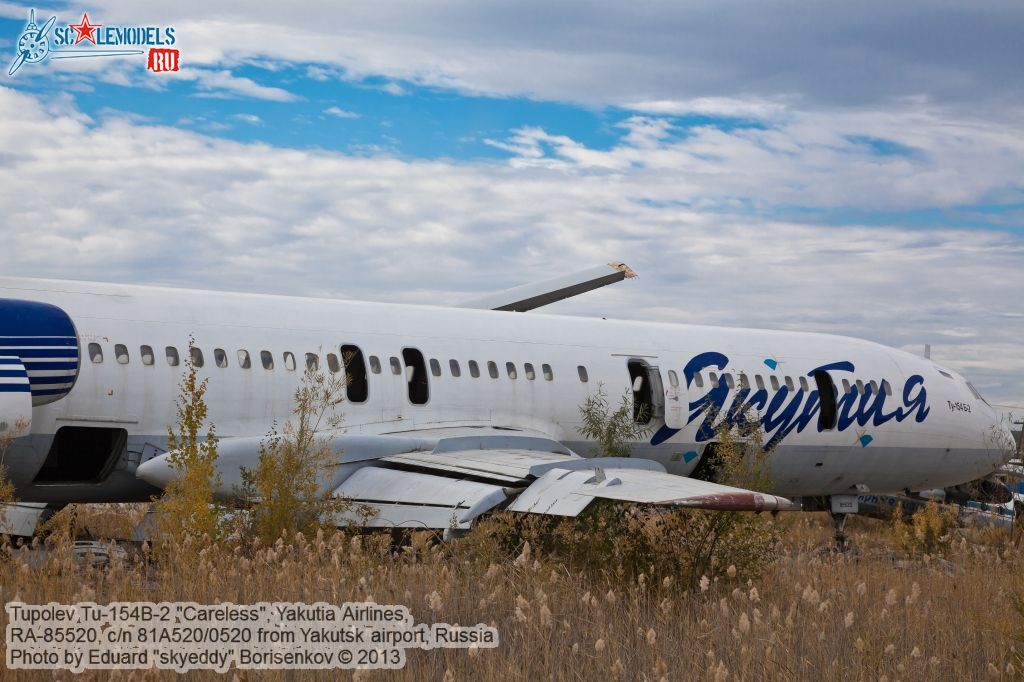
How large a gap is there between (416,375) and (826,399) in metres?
7.98

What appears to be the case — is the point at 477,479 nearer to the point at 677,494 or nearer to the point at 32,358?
the point at 677,494

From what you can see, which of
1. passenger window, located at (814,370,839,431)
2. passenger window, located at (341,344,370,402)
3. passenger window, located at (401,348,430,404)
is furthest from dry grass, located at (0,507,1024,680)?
passenger window, located at (814,370,839,431)

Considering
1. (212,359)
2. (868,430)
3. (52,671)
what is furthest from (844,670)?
(868,430)

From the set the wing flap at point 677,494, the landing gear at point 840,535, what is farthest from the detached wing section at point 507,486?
the landing gear at point 840,535

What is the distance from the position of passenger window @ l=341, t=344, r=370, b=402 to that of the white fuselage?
104 mm

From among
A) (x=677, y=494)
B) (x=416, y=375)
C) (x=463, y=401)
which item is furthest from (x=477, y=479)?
(x=677, y=494)

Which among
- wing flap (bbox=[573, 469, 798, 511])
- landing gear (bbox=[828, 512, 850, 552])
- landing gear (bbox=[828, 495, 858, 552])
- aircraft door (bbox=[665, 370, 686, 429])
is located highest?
aircraft door (bbox=[665, 370, 686, 429])

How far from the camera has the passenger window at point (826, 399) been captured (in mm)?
21000

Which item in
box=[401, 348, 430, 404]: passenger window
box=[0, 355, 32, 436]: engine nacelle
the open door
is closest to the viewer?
box=[0, 355, 32, 436]: engine nacelle

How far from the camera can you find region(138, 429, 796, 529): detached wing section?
10.3 metres

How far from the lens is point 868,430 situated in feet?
69.9

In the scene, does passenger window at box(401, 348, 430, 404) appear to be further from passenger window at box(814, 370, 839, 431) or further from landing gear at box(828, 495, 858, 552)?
landing gear at box(828, 495, 858, 552)

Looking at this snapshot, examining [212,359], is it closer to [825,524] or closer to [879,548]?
[879,548]

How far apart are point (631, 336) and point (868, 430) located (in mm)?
4980
